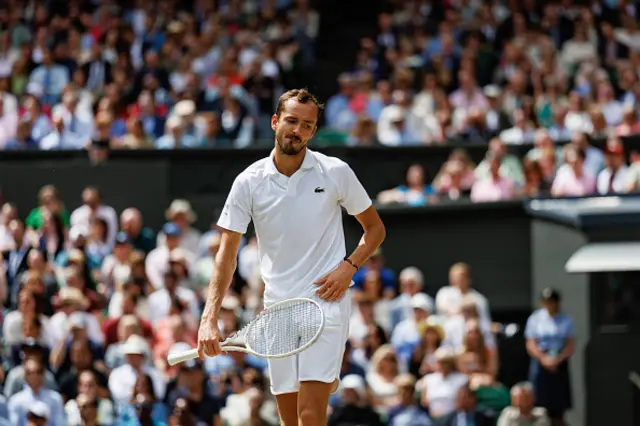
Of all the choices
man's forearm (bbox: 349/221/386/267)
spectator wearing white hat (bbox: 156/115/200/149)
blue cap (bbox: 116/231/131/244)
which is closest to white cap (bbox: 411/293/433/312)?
blue cap (bbox: 116/231/131/244)

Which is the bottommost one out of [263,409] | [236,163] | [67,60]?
[263,409]

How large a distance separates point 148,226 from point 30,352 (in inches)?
180

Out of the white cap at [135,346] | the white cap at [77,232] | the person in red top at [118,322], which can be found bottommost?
the white cap at [135,346]

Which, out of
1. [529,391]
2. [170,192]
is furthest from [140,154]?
[529,391]

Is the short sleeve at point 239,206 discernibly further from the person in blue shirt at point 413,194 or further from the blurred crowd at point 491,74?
the blurred crowd at point 491,74

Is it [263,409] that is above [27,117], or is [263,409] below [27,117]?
below

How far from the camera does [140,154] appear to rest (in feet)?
58.7

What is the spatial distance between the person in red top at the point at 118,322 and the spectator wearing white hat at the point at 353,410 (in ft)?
6.97

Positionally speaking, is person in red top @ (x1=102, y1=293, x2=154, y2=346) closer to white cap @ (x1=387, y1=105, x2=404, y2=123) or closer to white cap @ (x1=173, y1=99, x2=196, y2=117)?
white cap @ (x1=173, y1=99, x2=196, y2=117)

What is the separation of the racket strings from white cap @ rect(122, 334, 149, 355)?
5.55 meters

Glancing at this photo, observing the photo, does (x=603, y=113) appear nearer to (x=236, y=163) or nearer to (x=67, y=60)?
(x=236, y=163)

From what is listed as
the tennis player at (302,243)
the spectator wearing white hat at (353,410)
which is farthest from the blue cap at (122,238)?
the tennis player at (302,243)

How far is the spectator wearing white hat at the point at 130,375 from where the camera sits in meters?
12.8

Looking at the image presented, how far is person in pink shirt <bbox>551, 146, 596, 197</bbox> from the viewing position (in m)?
16.2
